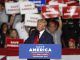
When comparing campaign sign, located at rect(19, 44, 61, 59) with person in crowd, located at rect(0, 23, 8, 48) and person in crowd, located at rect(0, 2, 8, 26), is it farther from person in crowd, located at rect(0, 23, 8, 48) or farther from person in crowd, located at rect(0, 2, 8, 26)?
person in crowd, located at rect(0, 2, 8, 26)

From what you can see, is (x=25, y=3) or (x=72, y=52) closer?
(x=72, y=52)

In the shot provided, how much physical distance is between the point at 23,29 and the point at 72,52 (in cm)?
188

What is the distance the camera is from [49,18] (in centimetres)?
975

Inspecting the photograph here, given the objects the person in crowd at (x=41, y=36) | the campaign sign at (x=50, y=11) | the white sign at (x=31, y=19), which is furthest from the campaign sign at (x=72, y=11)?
the person in crowd at (x=41, y=36)

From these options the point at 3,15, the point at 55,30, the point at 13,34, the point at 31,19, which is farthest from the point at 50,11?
the point at 13,34

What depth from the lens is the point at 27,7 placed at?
9.84m

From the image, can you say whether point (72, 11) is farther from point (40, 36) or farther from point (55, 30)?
point (40, 36)

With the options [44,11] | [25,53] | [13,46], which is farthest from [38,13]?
[25,53]

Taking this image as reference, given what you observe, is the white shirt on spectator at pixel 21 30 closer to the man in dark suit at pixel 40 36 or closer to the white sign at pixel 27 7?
the white sign at pixel 27 7

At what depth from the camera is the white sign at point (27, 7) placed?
387 inches

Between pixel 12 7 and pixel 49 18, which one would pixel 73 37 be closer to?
pixel 49 18

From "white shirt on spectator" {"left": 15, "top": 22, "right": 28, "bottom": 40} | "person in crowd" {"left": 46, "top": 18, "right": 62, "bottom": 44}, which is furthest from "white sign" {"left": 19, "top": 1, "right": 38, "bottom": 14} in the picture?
"person in crowd" {"left": 46, "top": 18, "right": 62, "bottom": 44}

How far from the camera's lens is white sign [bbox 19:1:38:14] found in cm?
984

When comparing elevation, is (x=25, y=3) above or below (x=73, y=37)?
above
